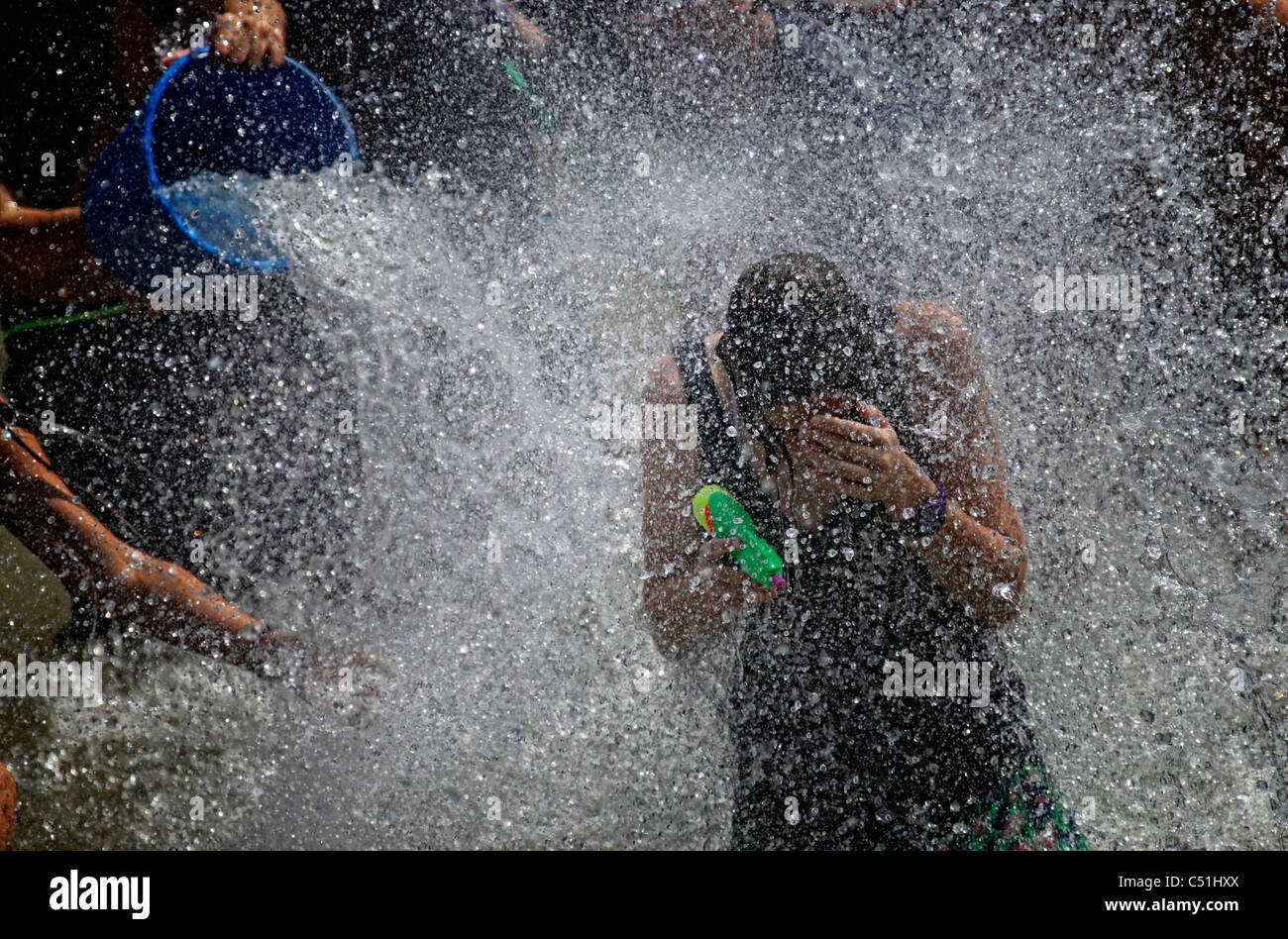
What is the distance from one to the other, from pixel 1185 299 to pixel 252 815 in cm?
208

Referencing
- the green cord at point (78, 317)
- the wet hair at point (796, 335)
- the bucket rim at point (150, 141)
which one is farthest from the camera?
the green cord at point (78, 317)

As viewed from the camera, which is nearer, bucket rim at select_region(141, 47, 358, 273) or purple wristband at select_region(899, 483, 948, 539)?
purple wristband at select_region(899, 483, 948, 539)

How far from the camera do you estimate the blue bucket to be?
3.85ft

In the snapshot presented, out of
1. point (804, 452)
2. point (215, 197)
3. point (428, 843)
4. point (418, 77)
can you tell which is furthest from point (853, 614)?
point (418, 77)

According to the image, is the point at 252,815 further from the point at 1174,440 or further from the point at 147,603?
the point at 1174,440

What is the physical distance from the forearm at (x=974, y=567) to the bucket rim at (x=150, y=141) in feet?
3.95

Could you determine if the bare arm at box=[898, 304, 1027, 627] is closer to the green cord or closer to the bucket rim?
the bucket rim

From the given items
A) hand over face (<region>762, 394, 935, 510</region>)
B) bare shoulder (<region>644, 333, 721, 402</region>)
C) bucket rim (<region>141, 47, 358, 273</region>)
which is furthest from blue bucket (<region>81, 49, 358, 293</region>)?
hand over face (<region>762, 394, 935, 510</region>)

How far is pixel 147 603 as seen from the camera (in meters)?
1.36

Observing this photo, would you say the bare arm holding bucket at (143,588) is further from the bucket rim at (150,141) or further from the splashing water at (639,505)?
the bucket rim at (150,141)

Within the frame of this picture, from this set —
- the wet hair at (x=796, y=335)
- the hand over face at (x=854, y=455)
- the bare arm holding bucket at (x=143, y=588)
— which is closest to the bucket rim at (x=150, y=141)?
the bare arm holding bucket at (x=143, y=588)

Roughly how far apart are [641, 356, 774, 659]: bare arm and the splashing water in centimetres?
28

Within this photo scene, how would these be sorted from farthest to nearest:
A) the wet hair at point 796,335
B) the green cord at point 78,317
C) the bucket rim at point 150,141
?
the green cord at point 78,317 < the bucket rim at point 150,141 < the wet hair at point 796,335

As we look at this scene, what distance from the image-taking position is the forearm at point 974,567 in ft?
3.29
